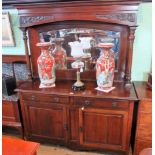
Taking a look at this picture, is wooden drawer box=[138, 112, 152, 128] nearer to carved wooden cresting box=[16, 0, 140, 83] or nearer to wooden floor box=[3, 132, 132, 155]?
carved wooden cresting box=[16, 0, 140, 83]

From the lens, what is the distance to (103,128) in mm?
1938

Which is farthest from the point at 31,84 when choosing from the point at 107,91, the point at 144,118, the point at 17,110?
the point at 144,118

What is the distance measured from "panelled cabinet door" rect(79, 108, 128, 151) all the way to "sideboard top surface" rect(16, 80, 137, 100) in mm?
170

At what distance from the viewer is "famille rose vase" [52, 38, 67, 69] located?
2.22 metres

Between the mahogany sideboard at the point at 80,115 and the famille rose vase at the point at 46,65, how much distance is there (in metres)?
0.11

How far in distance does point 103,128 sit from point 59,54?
3.42 feet

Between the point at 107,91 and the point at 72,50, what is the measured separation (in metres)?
0.64

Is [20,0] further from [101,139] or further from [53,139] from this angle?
[101,139]

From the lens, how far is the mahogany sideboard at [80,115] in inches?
72.6

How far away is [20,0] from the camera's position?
6.52 ft

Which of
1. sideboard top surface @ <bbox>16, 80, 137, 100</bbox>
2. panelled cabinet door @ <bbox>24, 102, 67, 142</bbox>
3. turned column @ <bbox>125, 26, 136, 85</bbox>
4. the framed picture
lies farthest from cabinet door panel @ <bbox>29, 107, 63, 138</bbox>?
the framed picture

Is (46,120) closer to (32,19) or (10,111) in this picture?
(10,111)

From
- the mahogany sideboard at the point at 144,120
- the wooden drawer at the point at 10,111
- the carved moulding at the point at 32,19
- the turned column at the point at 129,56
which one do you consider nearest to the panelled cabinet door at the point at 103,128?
the mahogany sideboard at the point at 144,120

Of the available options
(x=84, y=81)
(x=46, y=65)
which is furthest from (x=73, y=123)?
(x=46, y=65)
